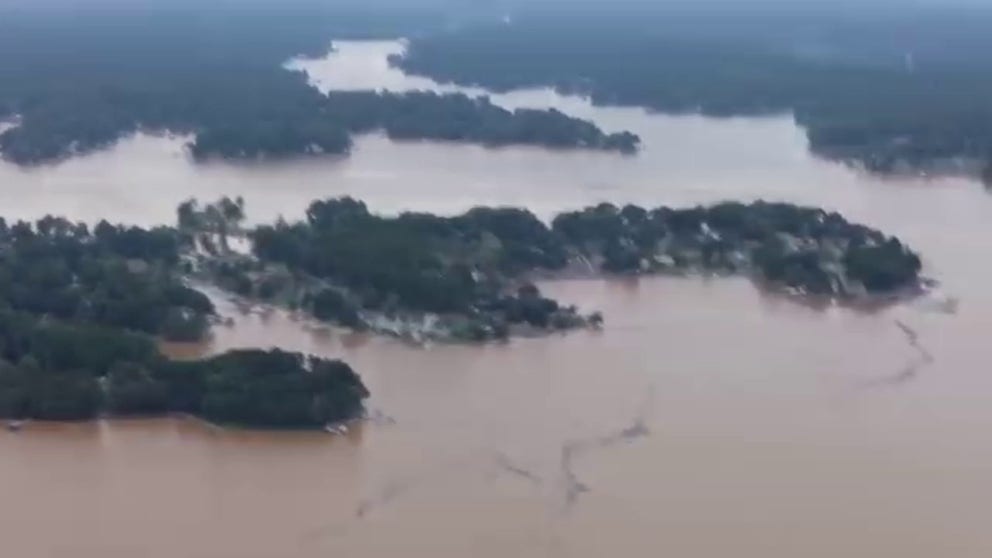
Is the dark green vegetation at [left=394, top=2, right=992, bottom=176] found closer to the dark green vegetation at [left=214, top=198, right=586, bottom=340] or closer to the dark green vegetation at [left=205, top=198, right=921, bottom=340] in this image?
the dark green vegetation at [left=205, top=198, right=921, bottom=340]

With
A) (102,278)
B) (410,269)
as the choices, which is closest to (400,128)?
(410,269)

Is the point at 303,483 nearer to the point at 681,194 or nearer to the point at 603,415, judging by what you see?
the point at 603,415

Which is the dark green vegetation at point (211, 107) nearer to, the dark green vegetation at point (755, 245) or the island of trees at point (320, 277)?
the island of trees at point (320, 277)

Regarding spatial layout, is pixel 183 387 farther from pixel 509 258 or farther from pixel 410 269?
pixel 509 258

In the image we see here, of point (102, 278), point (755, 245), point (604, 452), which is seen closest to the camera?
point (604, 452)

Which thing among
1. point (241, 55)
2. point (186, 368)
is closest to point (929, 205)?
point (186, 368)

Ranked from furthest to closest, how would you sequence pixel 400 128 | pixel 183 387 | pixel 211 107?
pixel 211 107, pixel 400 128, pixel 183 387
